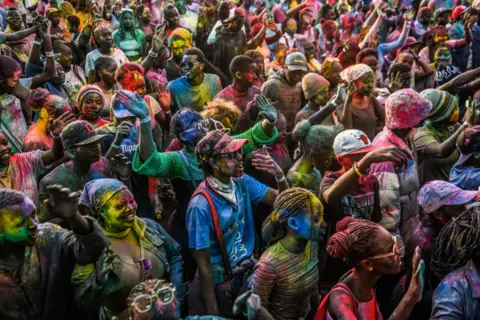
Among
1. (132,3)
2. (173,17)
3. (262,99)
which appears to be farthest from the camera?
(132,3)

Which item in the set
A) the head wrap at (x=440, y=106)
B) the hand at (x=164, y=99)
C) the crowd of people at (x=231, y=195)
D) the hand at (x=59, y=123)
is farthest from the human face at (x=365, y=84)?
the hand at (x=59, y=123)

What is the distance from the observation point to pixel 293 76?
7.09m

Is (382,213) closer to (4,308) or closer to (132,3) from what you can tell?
(4,308)

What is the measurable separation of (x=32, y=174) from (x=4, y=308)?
1705 millimetres

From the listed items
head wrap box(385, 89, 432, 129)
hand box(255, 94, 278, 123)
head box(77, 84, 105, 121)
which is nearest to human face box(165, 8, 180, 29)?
head box(77, 84, 105, 121)

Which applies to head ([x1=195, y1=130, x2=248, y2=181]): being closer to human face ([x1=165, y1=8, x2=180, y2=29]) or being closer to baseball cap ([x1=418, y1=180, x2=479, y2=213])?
baseball cap ([x1=418, y1=180, x2=479, y2=213])

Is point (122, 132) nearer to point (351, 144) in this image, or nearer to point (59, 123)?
point (59, 123)

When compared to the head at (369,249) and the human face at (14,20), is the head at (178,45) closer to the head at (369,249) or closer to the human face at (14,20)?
the human face at (14,20)

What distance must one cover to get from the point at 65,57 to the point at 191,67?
6.53ft

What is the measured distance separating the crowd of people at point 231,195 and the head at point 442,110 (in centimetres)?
2

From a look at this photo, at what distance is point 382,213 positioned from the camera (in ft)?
15.1

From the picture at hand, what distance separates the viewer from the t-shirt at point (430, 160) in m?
5.59

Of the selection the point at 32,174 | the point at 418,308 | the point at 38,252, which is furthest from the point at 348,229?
the point at 32,174

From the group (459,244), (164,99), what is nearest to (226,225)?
(459,244)
